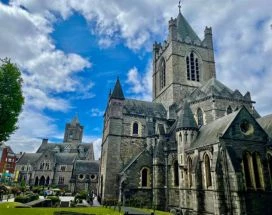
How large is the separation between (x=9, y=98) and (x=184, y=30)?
37.9m

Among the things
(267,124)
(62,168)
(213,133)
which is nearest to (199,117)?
(267,124)

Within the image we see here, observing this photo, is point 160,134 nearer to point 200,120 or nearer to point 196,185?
point 200,120

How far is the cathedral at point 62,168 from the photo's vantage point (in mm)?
53219

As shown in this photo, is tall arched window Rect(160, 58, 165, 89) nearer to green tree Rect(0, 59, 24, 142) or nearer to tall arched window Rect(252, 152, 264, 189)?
tall arched window Rect(252, 152, 264, 189)

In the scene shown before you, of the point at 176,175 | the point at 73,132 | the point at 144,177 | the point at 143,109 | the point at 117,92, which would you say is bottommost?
the point at 144,177

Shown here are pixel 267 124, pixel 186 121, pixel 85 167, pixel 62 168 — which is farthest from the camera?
pixel 62 168

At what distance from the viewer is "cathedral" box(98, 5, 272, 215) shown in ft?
60.8

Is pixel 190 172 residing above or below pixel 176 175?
above

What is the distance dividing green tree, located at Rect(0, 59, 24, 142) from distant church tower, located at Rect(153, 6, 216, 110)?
25.3 metres

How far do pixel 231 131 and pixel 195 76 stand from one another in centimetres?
2407

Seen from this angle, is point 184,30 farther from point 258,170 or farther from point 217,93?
point 258,170

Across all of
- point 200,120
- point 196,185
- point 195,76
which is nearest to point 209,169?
point 196,185

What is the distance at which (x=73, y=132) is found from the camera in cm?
9050

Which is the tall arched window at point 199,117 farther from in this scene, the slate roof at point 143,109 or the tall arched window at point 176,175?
the tall arched window at point 176,175
